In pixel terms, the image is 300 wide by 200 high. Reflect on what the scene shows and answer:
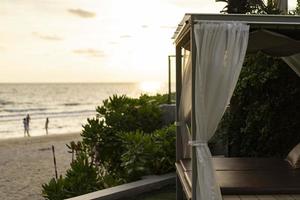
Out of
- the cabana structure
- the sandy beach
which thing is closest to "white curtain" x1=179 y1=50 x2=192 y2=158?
the cabana structure

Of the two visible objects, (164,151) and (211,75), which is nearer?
(211,75)

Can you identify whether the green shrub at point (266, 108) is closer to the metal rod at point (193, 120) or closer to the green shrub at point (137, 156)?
the green shrub at point (137, 156)

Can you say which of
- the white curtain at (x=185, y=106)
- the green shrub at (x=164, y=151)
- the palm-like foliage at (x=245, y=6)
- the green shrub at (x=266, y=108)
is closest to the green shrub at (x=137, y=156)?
the green shrub at (x=164, y=151)

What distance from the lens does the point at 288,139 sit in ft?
23.4

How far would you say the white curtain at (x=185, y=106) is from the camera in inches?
218

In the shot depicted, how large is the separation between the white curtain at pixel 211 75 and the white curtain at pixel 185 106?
3.78 feet

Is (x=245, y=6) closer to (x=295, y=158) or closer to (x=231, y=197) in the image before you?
(x=295, y=158)

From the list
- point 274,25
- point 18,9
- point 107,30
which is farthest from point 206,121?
point 107,30

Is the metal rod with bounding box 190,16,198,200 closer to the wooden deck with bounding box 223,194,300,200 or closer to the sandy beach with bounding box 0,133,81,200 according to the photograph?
the wooden deck with bounding box 223,194,300,200

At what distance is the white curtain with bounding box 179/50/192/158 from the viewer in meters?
5.54

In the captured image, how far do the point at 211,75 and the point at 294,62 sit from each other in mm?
2694

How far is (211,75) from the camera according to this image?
422cm

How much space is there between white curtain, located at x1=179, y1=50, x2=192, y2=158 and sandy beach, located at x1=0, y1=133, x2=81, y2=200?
3.68 m

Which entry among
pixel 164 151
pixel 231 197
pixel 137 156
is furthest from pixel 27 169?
pixel 231 197
